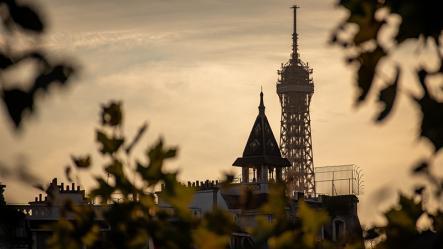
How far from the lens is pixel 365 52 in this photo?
4.29 meters

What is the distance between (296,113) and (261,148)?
91.1m

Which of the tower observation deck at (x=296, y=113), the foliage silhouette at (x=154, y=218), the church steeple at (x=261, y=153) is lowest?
the foliage silhouette at (x=154, y=218)

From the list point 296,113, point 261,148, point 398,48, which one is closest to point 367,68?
point 398,48

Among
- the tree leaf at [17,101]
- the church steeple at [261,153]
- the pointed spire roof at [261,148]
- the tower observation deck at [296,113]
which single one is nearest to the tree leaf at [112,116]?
the tree leaf at [17,101]

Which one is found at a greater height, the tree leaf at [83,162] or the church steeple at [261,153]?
the church steeple at [261,153]

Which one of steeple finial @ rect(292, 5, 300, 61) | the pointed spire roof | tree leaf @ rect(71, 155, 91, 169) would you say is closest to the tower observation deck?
steeple finial @ rect(292, 5, 300, 61)

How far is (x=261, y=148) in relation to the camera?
295 feet

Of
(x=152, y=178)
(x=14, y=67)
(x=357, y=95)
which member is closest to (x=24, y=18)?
(x=14, y=67)

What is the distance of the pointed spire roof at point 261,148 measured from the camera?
87.2 m

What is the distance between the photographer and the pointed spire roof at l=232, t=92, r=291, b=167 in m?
87.2

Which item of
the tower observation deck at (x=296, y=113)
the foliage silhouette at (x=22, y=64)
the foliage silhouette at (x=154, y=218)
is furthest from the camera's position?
the tower observation deck at (x=296, y=113)

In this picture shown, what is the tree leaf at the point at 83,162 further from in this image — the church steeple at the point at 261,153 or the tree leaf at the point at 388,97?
the church steeple at the point at 261,153

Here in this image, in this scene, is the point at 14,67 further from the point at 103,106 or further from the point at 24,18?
the point at 103,106

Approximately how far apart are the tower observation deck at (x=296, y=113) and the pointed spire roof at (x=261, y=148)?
7351 cm
